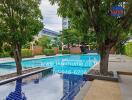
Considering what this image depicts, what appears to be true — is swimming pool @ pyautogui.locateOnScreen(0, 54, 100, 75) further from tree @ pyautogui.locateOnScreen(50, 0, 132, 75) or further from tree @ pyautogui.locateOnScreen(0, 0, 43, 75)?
tree @ pyautogui.locateOnScreen(0, 0, 43, 75)

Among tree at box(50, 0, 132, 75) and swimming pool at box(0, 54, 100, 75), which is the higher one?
tree at box(50, 0, 132, 75)

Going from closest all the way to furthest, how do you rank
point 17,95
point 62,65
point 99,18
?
point 17,95 < point 99,18 < point 62,65

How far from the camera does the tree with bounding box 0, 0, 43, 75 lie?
31.9ft

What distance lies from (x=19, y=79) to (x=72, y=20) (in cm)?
373

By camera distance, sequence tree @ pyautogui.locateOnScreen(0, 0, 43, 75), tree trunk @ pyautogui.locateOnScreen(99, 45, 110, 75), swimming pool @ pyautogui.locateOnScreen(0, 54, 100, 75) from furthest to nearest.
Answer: swimming pool @ pyautogui.locateOnScreen(0, 54, 100, 75) → tree trunk @ pyautogui.locateOnScreen(99, 45, 110, 75) → tree @ pyautogui.locateOnScreen(0, 0, 43, 75)

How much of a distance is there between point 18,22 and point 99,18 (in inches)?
150

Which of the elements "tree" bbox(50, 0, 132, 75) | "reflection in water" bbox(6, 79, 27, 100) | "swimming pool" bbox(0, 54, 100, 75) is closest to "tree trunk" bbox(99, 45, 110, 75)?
"tree" bbox(50, 0, 132, 75)

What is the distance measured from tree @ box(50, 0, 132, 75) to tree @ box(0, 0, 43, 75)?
1228mm

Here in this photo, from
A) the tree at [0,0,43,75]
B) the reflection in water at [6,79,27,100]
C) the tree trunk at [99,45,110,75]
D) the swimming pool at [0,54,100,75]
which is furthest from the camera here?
the swimming pool at [0,54,100,75]

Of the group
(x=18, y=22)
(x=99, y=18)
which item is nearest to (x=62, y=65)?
(x=18, y=22)

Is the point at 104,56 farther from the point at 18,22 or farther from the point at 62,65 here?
the point at 62,65

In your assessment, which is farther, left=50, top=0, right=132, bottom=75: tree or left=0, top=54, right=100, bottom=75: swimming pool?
left=0, top=54, right=100, bottom=75: swimming pool

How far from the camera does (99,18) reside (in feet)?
32.4

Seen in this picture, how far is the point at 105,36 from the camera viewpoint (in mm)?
9914
